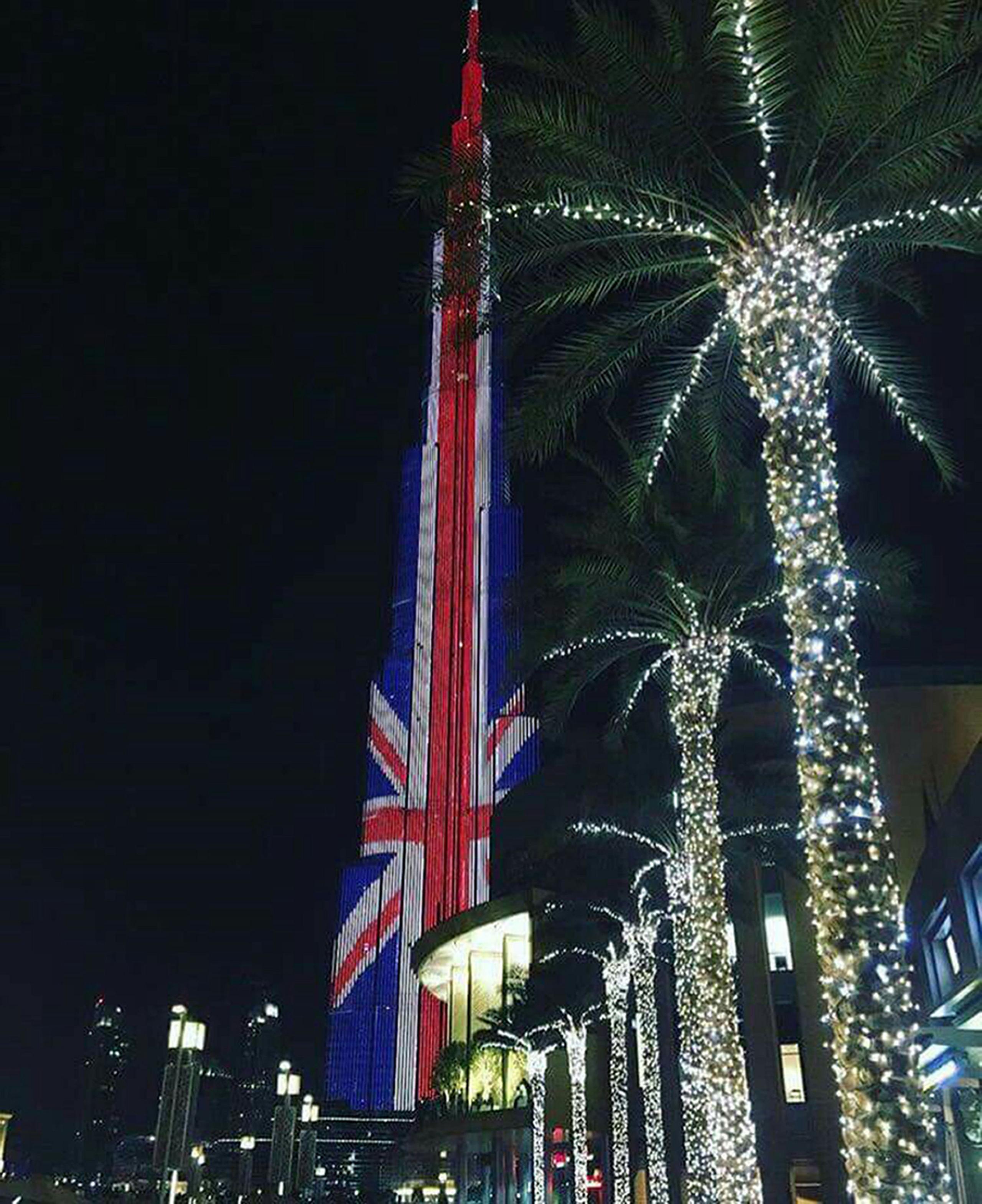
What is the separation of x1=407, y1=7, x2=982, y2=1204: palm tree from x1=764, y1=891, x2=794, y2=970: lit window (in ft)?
88.1

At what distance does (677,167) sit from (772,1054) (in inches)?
1210

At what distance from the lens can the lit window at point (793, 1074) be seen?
3422 cm

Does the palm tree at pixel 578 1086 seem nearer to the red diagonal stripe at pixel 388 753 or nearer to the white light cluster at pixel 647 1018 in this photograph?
the white light cluster at pixel 647 1018

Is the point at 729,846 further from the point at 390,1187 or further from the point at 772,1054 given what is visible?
the point at 390,1187

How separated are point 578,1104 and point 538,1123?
7.88 m

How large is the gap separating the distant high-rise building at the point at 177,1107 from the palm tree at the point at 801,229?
922cm

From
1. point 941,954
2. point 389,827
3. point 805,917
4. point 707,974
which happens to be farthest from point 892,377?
point 389,827

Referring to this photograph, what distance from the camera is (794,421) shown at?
31.2 feet

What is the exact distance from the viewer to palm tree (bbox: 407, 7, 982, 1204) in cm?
809

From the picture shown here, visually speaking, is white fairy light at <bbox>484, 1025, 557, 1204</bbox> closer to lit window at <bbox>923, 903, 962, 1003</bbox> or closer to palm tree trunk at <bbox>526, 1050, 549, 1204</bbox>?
palm tree trunk at <bbox>526, 1050, 549, 1204</bbox>

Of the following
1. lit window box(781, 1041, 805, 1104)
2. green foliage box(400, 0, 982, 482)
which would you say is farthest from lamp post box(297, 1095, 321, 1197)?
green foliage box(400, 0, 982, 482)

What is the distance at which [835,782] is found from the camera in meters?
8.45

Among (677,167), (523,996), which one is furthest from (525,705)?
(677,167)

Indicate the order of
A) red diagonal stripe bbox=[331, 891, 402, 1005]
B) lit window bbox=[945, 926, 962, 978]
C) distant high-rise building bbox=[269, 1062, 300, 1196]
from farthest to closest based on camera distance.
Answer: red diagonal stripe bbox=[331, 891, 402, 1005] → distant high-rise building bbox=[269, 1062, 300, 1196] → lit window bbox=[945, 926, 962, 978]
